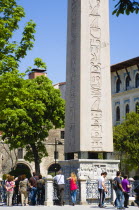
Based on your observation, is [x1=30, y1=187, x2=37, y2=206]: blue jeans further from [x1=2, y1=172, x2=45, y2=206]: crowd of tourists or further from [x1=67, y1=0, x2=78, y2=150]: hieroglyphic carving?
[x1=67, y1=0, x2=78, y2=150]: hieroglyphic carving

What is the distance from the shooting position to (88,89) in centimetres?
1892

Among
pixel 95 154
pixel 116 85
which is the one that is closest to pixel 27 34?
pixel 95 154

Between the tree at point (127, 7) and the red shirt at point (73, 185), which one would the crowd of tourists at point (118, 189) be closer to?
the red shirt at point (73, 185)

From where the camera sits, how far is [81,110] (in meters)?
18.6

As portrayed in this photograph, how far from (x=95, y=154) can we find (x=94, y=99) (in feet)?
7.52

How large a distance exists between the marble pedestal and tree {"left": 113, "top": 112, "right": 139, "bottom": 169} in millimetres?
22705

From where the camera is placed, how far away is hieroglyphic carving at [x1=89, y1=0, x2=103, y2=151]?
18656 mm

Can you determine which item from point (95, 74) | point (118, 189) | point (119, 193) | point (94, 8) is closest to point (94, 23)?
point (94, 8)

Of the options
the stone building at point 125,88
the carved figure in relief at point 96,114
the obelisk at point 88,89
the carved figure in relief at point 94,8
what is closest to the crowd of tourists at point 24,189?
the obelisk at point 88,89

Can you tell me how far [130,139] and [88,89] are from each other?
82.2 ft

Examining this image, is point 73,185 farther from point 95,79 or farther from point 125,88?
point 125,88

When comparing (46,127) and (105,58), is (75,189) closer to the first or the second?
(105,58)

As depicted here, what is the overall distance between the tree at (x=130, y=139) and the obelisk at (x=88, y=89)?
906 inches

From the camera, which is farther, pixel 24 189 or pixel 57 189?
pixel 24 189
